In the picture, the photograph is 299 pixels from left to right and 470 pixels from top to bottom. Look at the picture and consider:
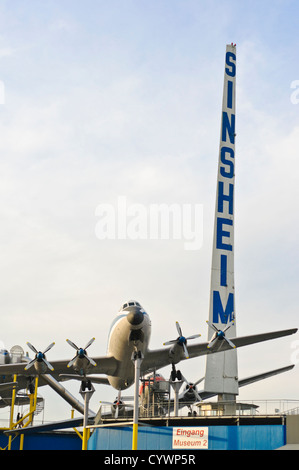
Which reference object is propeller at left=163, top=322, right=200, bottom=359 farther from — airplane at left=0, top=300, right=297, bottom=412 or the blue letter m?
the blue letter m

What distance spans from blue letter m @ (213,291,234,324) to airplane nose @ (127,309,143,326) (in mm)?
13751

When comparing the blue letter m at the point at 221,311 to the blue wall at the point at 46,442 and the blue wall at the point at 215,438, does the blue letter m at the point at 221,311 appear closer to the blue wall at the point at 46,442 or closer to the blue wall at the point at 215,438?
the blue wall at the point at 215,438

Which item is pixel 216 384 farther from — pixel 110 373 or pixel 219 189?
pixel 219 189

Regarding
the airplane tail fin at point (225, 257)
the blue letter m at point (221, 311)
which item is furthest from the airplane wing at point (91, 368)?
the blue letter m at point (221, 311)

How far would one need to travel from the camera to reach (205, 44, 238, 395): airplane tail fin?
58594 millimetres

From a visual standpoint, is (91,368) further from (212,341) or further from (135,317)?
(212,341)

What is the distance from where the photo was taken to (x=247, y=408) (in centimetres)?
4722

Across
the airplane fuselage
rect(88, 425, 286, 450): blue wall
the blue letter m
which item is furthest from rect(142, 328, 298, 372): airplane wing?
rect(88, 425, 286, 450): blue wall

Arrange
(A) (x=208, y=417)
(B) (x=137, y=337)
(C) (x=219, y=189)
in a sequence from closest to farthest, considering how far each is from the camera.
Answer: (A) (x=208, y=417), (B) (x=137, y=337), (C) (x=219, y=189)

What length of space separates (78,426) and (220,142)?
125 feet

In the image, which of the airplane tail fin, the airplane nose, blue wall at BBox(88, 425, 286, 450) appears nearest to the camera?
blue wall at BBox(88, 425, 286, 450)

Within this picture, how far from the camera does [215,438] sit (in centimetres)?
4375
